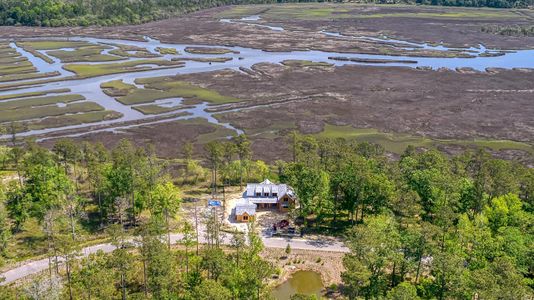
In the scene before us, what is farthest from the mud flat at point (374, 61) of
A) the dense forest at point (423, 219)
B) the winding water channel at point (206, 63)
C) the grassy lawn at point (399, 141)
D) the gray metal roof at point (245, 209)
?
the gray metal roof at point (245, 209)

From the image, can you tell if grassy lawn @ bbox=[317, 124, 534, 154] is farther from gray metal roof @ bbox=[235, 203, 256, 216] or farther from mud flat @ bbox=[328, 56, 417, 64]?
mud flat @ bbox=[328, 56, 417, 64]

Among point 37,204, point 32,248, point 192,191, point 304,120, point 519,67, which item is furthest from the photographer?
point 519,67

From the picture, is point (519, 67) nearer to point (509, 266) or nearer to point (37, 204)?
point (509, 266)

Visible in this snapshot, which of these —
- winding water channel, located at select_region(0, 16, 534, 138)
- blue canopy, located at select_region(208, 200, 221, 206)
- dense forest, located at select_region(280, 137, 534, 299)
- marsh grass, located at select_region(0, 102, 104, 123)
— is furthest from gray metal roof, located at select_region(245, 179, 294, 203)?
marsh grass, located at select_region(0, 102, 104, 123)

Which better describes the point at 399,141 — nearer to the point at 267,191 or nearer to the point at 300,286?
the point at 267,191

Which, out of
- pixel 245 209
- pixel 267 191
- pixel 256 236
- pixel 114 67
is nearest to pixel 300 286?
pixel 256 236

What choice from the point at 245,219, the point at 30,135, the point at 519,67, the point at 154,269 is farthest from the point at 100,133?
the point at 519,67

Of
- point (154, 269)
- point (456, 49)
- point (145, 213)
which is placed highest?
point (456, 49)

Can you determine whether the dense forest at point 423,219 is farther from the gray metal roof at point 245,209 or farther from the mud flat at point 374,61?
the mud flat at point 374,61
